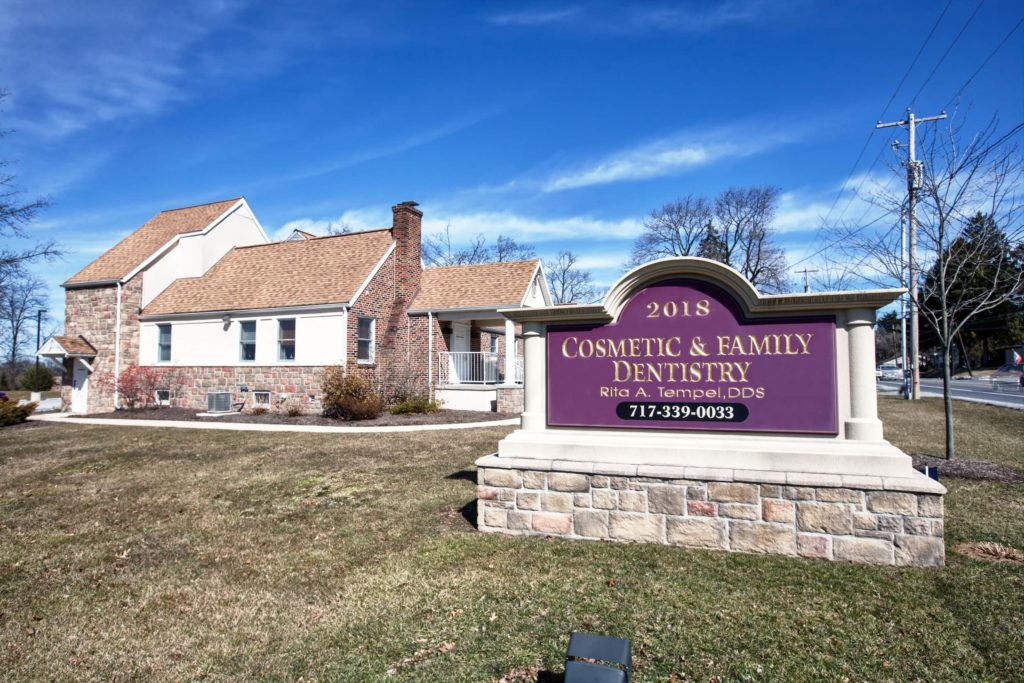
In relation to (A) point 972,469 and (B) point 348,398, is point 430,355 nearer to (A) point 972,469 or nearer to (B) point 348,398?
(B) point 348,398

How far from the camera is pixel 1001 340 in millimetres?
58531

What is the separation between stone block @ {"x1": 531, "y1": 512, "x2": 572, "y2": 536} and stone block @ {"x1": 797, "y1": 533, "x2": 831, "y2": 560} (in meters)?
1.97

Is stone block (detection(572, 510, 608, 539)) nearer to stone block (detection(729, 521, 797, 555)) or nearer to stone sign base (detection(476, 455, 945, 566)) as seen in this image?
stone sign base (detection(476, 455, 945, 566))

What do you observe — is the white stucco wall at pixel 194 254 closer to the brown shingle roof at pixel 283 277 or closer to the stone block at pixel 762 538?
the brown shingle roof at pixel 283 277

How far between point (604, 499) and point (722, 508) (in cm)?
103

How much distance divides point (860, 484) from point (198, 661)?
4913mm

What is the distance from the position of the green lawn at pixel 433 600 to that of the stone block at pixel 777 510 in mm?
357

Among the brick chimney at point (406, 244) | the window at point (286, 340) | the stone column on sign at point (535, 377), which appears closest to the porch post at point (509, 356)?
the brick chimney at point (406, 244)

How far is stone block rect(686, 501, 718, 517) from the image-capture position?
5.09 metres

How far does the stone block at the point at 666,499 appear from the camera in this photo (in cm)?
518

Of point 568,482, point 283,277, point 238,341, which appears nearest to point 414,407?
point 238,341

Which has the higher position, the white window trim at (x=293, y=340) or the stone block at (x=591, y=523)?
the white window trim at (x=293, y=340)

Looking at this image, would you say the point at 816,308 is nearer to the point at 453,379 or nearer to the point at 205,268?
the point at 453,379

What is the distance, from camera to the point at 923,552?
4.61 metres
